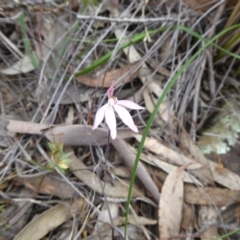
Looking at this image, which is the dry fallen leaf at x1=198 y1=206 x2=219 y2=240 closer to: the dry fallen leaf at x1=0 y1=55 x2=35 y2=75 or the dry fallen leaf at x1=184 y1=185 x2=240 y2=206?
the dry fallen leaf at x1=184 y1=185 x2=240 y2=206

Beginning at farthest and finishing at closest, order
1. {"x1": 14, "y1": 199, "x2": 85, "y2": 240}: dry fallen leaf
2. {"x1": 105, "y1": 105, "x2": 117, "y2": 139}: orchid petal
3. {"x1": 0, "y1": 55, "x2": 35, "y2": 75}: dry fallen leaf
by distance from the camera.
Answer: {"x1": 0, "y1": 55, "x2": 35, "y2": 75}: dry fallen leaf
{"x1": 14, "y1": 199, "x2": 85, "y2": 240}: dry fallen leaf
{"x1": 105, "y1": 105, "x2": 117, "y2": 139}: orchid petal

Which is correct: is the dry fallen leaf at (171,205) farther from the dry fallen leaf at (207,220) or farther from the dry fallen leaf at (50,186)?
the dry fallen leaf at (50,186)

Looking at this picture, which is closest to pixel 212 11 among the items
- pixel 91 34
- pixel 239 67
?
pixel 239 67

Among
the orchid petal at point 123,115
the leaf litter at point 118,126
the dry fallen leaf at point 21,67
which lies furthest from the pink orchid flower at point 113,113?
the dry fallen leaf at point 21,67

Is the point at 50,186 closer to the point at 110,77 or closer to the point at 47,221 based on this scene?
the point at 47,221

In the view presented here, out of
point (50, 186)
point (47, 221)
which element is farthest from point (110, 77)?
point (47, 221)

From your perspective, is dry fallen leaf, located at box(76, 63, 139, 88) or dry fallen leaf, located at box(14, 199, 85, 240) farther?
dry fallen leaf, located at box(76, 63, 139, 88)

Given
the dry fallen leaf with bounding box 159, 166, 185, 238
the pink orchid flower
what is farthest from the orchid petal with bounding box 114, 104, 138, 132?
the dry fallen leaf with bounding box 159, 166, 185, 238

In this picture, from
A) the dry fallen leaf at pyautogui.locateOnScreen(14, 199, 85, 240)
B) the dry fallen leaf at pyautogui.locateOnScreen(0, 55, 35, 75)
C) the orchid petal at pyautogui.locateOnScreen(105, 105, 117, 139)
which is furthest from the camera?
the dry fallen leaf at pyautogui.locateOnScreen(0, 55, 35, 75)
